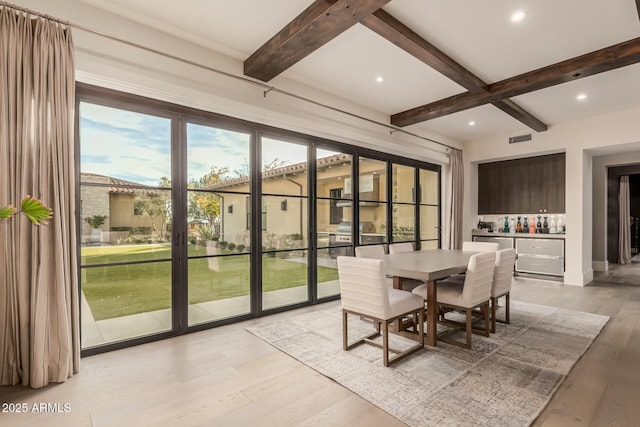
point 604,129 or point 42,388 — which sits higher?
point 604,129

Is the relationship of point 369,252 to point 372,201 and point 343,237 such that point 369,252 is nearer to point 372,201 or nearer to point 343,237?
point 343,237

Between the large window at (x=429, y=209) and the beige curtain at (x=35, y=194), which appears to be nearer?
the beige curtain at (x=35, y=194)

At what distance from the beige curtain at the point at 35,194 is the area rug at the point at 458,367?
1.72m

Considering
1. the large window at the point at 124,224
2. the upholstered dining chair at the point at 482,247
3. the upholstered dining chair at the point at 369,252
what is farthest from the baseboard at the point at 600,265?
the large window at the point at 124,224

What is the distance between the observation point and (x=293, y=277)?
448cm

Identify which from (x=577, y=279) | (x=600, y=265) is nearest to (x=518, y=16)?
(x=577, y=279)

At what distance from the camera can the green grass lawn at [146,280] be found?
9.79 feet

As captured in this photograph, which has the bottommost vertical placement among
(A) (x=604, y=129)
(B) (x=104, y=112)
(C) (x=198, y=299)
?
(C) (x=198, y=299)

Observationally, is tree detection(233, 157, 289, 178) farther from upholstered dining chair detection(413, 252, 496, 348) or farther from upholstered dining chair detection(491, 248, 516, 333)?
upholstered dining chair detection(491, 248, 516, 333)

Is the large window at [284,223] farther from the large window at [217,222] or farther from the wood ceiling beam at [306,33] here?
the wood ceiling beam at [306,33]

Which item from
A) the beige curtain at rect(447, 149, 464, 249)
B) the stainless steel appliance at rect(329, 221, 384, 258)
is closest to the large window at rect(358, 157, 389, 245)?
the stainless steel appliance at rect(329, 221, 384, 258)

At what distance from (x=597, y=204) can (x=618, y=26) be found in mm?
6358

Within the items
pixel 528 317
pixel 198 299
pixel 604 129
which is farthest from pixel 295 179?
pixel 604 129

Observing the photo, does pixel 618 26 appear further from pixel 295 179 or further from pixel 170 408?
pixel 170 408
